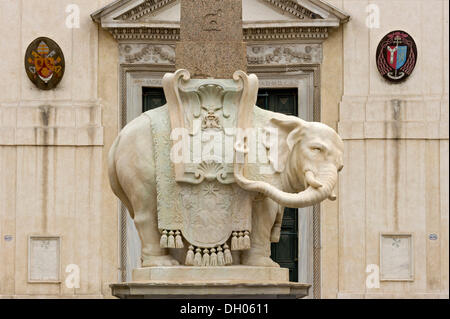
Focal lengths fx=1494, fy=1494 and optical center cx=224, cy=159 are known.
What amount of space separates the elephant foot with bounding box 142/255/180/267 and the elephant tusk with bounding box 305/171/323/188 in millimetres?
1335

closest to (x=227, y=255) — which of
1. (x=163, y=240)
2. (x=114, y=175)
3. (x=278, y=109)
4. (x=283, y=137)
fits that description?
(x=163, y=240)

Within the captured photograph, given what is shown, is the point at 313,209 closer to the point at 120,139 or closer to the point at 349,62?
the point at 349,62

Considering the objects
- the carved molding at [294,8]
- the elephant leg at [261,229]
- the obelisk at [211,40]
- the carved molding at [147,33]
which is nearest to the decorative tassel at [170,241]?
the elephant leg at [261,229]

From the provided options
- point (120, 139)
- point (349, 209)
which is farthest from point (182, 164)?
point (349, 209)

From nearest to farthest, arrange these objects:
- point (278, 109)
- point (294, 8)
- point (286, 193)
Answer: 1. point (286, 193)
2. point (294, 8)
3. point (278, 109)

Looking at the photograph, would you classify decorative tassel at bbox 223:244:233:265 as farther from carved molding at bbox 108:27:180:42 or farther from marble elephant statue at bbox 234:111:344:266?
carved molding at bbox 108:27:180:42

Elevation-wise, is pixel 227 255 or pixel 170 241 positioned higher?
pixel 170 241

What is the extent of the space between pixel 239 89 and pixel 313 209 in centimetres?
974

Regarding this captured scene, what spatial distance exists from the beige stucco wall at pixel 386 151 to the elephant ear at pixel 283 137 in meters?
9.04

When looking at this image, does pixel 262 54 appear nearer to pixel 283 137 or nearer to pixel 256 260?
pixel 283 137

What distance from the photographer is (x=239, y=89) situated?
12914 mm

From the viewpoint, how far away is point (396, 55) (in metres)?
22.4

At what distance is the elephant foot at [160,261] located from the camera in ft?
42.1

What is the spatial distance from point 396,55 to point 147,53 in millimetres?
3751
